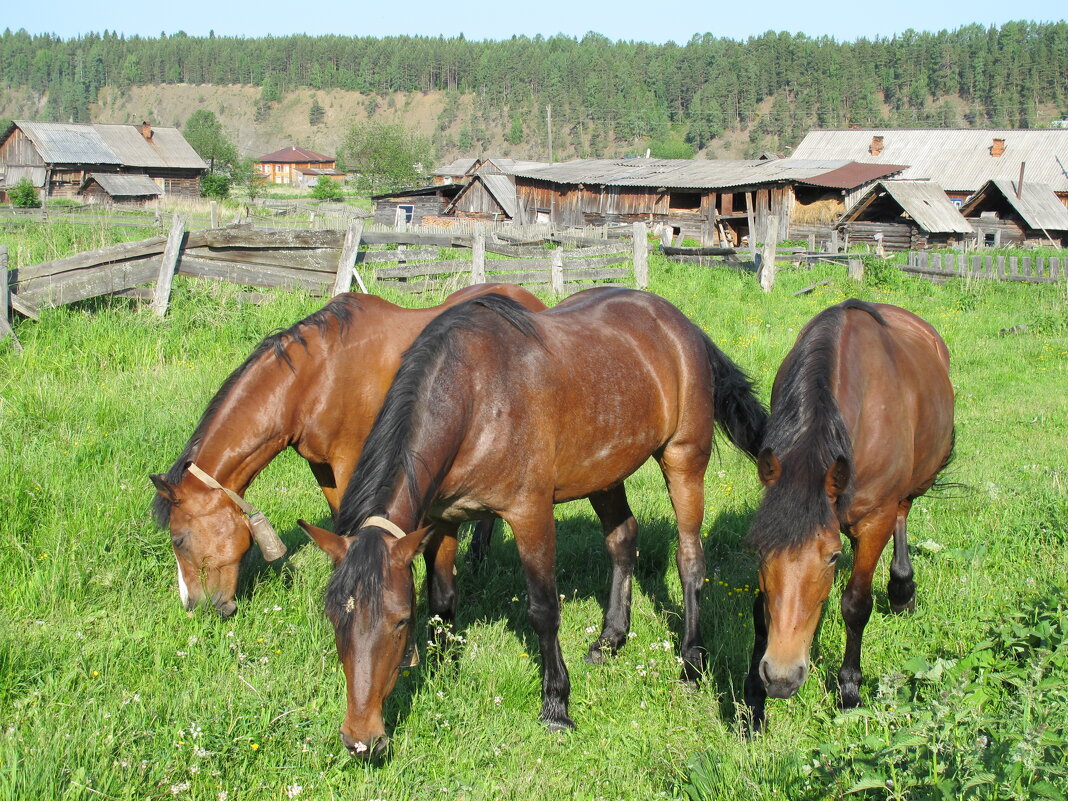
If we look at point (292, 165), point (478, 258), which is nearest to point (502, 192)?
point (478, 258)

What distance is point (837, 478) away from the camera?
127 inches

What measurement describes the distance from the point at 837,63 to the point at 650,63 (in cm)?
2968

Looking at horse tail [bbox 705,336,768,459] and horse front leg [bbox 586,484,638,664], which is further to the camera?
horse tail [bbox 705,336,768,459]

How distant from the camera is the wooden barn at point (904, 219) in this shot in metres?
31.5

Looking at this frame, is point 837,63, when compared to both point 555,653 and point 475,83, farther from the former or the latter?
point 555,653

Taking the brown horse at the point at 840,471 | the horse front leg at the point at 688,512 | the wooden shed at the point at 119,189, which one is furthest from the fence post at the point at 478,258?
the wooden shed at the point at 119,189

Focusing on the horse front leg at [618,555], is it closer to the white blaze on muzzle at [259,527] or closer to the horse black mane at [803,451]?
the horse black mane at [803,451]

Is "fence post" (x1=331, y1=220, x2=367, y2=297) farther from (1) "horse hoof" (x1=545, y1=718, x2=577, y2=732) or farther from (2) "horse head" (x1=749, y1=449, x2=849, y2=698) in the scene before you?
(2) "horse head" (x1=749, y1=449, x2=849, y2=698)

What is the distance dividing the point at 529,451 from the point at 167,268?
7.02 meters

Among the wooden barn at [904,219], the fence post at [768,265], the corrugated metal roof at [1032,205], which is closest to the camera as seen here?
the fence post at [768,265]

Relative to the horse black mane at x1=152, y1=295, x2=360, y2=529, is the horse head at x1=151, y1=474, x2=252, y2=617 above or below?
below

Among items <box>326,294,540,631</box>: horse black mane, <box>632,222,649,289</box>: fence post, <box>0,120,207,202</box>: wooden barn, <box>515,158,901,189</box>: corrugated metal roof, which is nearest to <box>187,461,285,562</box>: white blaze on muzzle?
<box>326,294,540,631</box>: horse black mane

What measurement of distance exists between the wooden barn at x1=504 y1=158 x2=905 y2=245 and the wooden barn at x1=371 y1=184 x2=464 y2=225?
17.1 feet

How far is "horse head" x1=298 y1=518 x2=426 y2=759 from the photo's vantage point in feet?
9.18
